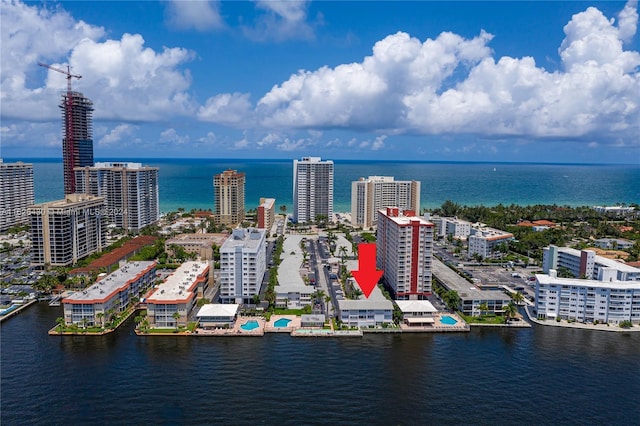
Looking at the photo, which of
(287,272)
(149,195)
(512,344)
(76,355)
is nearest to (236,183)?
(149,195)

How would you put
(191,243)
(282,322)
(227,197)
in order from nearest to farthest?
(282,322), (191,243), (227,197)

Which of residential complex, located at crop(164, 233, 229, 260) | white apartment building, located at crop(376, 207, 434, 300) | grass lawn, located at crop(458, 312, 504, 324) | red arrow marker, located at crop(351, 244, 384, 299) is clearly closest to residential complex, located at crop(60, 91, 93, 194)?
residential complex, located at crop(164, 233, 229, 260)

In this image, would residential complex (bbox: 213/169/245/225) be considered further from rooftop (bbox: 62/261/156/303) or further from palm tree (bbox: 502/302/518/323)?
palm tree (bbox: 502/302/518/323)

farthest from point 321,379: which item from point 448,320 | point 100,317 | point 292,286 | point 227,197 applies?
point 227,197

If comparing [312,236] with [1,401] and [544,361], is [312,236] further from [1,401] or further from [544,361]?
[1,401]

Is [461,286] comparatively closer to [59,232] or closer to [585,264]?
[585,264]

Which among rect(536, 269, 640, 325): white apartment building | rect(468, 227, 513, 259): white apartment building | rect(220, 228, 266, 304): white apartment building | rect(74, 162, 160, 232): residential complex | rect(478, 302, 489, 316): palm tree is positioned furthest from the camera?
rect(74, 162, 160, 232): residential complex

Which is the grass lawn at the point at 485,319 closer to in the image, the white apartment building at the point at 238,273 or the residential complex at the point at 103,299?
the white apartment building at the point at 238,273
